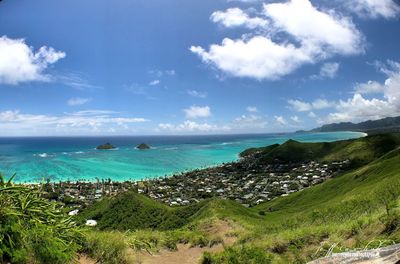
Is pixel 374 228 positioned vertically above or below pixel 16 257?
below

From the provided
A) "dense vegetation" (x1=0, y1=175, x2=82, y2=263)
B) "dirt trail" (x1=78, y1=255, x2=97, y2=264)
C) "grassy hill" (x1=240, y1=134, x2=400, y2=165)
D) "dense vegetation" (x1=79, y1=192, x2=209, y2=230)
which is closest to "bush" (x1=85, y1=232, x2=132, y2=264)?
"dirt trail" (x1=78, y1=255, x2=97, y2=264)

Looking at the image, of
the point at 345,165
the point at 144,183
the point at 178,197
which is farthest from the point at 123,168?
the point at 345,165

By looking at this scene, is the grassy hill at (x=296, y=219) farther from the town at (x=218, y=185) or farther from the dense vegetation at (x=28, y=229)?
the town at (x=218, y=185)

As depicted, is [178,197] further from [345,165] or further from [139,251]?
[139,251]

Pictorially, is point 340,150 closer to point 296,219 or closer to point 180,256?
point 296,219

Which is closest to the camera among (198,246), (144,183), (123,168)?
(198,246)

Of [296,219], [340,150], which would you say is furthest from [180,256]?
[340,150]
